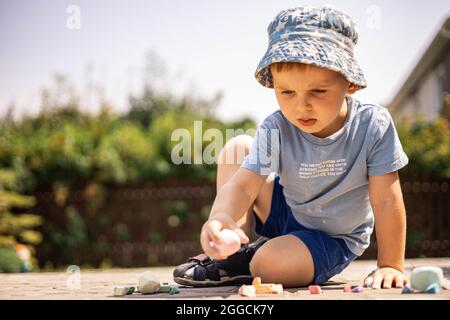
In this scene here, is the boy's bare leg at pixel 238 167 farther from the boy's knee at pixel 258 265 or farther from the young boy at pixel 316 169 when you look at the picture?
the boy's knee at pixel 258 265

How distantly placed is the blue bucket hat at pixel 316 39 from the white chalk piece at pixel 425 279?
0.69 m

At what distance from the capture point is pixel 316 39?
2188mm

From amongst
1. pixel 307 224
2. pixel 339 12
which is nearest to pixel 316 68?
pixel 339 12

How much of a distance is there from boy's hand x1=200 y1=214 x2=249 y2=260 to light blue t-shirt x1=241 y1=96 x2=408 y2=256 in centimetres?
38

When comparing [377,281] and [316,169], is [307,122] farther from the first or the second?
[377,281]

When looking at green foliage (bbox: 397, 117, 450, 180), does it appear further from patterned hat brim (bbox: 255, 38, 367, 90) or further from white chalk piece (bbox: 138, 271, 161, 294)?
white chalk piece (bbox: 138, 271, 161, 294)

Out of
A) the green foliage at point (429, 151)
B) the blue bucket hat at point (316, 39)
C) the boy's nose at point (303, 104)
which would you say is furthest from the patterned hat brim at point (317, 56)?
the green foliage at point (429, 151)

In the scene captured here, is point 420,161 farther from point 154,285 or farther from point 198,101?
point 198,101

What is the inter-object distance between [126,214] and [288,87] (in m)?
6.14

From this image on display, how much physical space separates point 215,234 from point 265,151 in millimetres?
615

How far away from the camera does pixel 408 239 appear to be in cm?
719

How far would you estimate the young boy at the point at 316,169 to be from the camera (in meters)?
2.13

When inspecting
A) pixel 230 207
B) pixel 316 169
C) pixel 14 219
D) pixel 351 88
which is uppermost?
pixel 351 88

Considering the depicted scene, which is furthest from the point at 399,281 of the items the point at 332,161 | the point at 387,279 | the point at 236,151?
the point at 236,151
